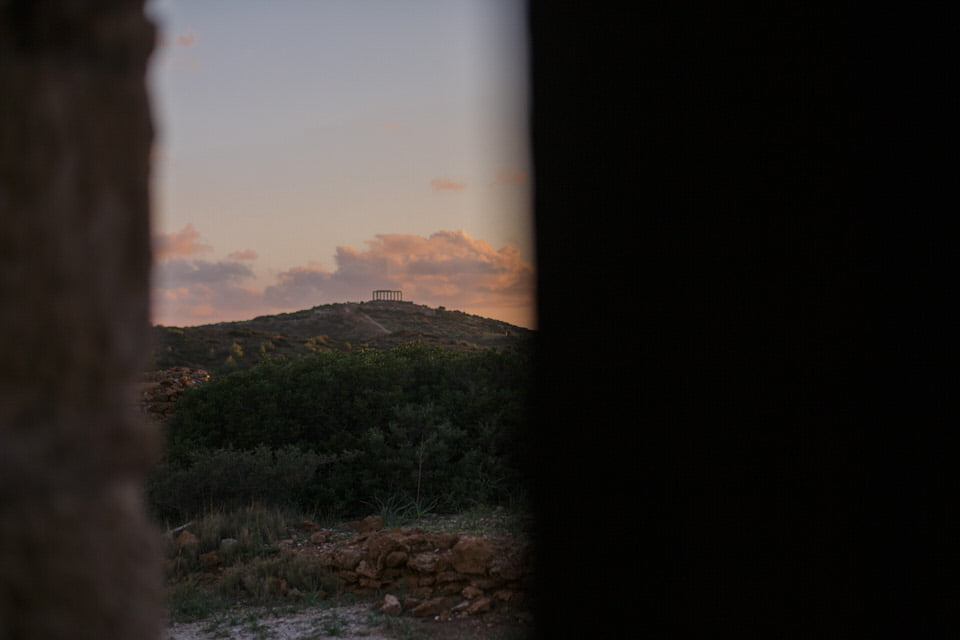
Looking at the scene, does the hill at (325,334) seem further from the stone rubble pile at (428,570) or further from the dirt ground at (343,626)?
the dirt ground at (343,626)

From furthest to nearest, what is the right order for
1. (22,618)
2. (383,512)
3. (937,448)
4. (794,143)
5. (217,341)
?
1. (217,341)
2. (383,512)
3. (794,143)
4. (937,448)
5. (22,618)

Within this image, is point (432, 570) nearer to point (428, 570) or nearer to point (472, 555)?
point (428, 570)

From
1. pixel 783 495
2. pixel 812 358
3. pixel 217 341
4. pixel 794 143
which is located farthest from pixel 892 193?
pixel 217 341

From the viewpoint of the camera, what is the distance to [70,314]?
0.46 m

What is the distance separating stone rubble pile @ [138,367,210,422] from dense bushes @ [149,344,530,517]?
4.80 ft

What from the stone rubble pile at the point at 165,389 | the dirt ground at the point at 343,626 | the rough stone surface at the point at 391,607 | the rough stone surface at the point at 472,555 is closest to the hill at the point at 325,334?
the stone rubble pile at the point at 165,389

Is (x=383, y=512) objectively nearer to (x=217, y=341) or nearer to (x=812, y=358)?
(x=812, y=358)

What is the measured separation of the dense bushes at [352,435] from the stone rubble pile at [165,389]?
4.80 ft

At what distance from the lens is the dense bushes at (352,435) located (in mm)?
6969

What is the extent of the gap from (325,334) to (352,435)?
16120 mm

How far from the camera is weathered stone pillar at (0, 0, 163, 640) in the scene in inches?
17.6

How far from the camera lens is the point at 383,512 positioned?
6.59 m

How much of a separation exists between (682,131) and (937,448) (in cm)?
113

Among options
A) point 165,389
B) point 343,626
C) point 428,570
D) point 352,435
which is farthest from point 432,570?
point 165,389
